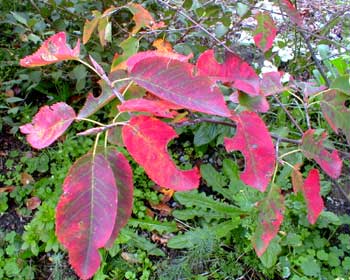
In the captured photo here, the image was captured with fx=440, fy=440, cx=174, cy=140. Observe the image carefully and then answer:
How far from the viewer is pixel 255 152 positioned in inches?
33.9

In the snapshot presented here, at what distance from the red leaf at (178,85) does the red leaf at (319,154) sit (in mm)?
349

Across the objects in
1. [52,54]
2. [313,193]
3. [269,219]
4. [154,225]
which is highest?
[52,54]

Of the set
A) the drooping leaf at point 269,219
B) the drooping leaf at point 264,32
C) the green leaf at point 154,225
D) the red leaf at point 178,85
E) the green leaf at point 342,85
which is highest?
the red leaf at point 178,85

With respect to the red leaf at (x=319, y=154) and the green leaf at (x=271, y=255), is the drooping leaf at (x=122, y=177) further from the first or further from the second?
the green leaf at (x=271, y=255)

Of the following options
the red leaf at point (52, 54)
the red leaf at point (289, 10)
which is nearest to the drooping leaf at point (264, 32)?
the red leaf at point (289, 10)

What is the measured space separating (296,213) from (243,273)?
394 mm

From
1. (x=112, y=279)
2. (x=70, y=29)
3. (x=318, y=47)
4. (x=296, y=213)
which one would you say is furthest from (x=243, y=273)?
(x=70, y=29)

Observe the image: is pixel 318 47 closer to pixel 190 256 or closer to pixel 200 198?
pixel 200 198

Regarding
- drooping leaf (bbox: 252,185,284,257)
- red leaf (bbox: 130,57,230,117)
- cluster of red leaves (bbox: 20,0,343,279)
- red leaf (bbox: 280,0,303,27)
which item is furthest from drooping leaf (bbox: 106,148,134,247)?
red leaf (bbox: 280,0,303,27)

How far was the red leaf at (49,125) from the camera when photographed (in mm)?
741

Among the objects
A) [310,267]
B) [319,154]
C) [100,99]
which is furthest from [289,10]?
[310,267]

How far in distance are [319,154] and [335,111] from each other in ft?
0.62

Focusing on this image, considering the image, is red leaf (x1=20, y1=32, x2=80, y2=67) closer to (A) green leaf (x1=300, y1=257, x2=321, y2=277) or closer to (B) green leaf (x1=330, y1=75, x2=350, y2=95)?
(B) green leaf (x1=330, y1=75, x2=350, y2=95)

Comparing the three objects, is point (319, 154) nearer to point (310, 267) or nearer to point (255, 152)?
point (255, 152)
